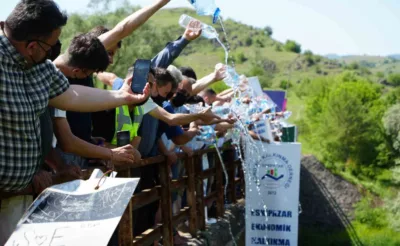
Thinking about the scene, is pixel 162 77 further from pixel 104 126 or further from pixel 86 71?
pixel 86 71

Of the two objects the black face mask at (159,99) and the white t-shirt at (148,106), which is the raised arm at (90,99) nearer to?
the white t-shirt at (148,106)

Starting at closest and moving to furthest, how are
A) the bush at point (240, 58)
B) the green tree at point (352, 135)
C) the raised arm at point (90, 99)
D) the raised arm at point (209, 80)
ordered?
the raised arm at point (90, 99), the raised arm at point (209, 80), the green tree at point (352, 135), the bush at point (240, 58)

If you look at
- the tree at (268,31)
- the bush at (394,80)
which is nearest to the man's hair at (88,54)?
the bush at (394,80)

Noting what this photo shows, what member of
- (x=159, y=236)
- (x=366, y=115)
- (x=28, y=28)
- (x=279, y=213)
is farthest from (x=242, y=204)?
(x=366, y=115)

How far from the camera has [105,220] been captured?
2527 mm

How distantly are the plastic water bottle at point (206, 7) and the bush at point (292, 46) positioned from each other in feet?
472

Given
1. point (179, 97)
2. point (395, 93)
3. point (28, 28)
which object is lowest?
point (395, 93)

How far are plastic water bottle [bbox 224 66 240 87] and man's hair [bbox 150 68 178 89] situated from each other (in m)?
2.07

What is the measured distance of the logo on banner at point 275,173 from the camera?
865cm

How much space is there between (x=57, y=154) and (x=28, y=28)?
879 millimetres

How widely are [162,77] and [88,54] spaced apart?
5.54 ft

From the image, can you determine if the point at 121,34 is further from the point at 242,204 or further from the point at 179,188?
the point at 242,204

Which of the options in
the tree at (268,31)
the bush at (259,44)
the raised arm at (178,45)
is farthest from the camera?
the tree at (268,31)

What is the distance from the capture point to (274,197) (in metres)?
8.63
